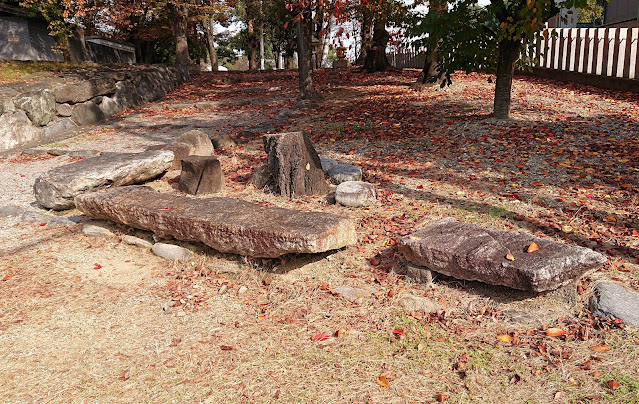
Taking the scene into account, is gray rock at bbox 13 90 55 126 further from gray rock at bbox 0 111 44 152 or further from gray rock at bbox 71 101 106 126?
gray rock at bbox 71 101 106 126

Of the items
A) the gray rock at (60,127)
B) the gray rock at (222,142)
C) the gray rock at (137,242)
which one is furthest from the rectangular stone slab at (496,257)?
the gray rock at (60,127)

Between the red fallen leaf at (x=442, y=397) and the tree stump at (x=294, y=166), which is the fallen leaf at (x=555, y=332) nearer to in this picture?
the red fallen leaf at (x=442, y=397)

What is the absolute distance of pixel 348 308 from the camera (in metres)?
4.04

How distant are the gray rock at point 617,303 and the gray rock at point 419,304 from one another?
115 centimetres

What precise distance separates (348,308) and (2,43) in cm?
1751

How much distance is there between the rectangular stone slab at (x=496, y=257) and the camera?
360cm

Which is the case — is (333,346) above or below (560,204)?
below

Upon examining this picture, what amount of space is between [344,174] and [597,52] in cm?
1035

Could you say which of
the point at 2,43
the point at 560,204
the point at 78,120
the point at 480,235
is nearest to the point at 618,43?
the point at 560,204

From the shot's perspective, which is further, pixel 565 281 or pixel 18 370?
pixel 565 281

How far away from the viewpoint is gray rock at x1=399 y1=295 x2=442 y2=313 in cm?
392

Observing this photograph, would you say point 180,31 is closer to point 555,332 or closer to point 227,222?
point 227,222

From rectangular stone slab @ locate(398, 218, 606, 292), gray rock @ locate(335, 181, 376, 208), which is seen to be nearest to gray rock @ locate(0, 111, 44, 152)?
gray rock @ locate(335, 181, 376, 208)

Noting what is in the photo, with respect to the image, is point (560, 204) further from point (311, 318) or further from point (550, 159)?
point (311, 318)
